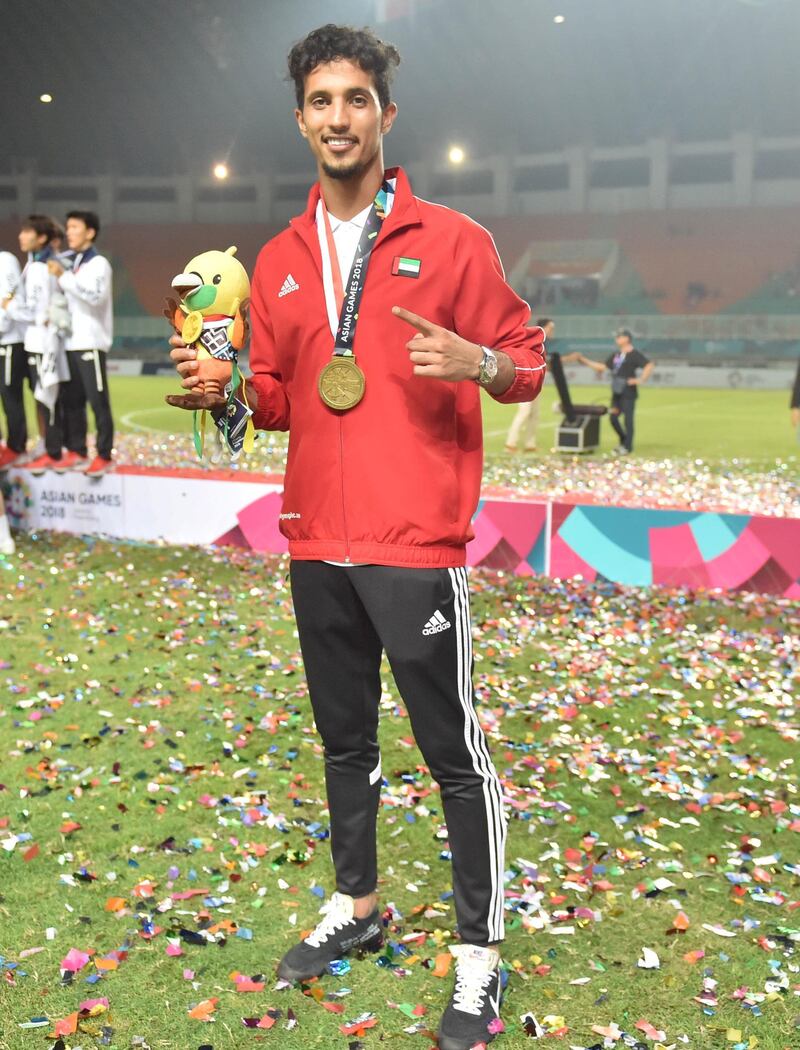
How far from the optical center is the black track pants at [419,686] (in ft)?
8.18

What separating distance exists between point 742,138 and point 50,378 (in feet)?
128

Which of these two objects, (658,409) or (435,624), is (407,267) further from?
(658,409)

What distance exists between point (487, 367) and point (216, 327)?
673 mm

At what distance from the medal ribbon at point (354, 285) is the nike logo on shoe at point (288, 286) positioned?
105 millimetres

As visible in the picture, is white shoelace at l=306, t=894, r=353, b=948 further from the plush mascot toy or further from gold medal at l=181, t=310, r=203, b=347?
gold medal at l=181, t=310, r=203, b=347

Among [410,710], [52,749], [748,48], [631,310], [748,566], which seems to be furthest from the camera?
[631,310]

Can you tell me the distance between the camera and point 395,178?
2.59 metres

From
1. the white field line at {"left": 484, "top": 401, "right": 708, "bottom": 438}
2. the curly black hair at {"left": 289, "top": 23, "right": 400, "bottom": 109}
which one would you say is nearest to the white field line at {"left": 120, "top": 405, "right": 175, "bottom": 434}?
Answer: the white field line at {"left": 484, "top": 401, "right": 708, "bottom": 438}


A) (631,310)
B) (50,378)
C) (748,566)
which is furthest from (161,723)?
(631,310)

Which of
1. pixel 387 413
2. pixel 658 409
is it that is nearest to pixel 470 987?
pixel 387 413

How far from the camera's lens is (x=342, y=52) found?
94.1 inches

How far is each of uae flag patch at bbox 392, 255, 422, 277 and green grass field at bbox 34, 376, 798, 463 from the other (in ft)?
43.4

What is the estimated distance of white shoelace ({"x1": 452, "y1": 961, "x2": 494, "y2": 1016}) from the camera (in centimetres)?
258

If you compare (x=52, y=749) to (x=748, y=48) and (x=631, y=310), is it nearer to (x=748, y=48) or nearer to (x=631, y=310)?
(x=748, y=48)
